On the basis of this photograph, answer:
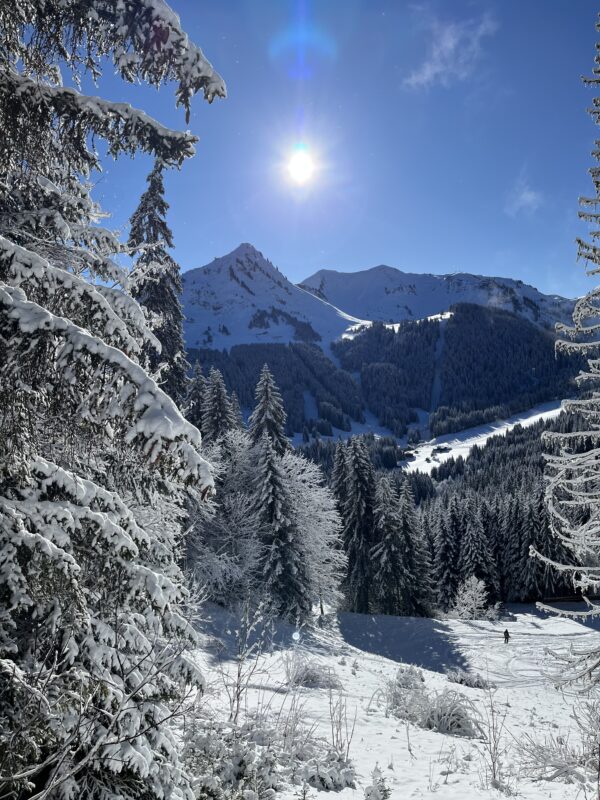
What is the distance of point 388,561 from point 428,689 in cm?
2441

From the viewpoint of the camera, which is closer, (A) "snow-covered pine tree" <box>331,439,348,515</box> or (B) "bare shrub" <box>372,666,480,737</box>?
(B) "bare shrub" <box>372,666,480,737</box>

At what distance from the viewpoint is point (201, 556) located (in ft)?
75.0

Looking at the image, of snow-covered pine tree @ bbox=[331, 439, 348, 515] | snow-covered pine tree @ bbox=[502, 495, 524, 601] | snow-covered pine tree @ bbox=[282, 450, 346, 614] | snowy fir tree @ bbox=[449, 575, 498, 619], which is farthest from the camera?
snow-covered pine tree @ bbox=[502, 495, 524, 601]

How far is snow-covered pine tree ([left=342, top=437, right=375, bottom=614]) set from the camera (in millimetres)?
40688

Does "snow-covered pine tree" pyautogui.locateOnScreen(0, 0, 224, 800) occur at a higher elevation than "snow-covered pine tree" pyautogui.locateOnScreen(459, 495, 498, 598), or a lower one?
higher

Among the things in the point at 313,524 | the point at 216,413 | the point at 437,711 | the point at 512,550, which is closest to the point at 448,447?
the point at 512,550

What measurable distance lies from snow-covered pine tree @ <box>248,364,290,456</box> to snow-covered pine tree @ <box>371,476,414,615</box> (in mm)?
12139

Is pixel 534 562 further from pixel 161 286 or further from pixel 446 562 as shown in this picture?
pixel 161 286

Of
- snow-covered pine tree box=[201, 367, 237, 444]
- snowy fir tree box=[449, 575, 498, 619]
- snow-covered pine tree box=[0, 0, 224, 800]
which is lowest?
snowy fir tree box=[449, 575, 498, 619]

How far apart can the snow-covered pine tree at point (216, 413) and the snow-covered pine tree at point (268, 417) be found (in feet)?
5.83

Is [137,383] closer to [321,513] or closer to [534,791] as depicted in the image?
[534,791]

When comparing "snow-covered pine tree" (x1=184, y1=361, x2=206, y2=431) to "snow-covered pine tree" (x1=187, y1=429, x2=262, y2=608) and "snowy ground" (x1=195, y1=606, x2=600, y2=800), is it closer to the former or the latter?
"snow-covered pine tree" (x1=187, y1=429, x2=262, y2=608)

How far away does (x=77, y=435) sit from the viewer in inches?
144

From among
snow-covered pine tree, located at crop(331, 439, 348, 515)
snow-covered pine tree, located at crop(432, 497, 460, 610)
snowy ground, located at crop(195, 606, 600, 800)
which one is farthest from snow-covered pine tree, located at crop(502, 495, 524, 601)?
snow-covered pine tree, located at crop(331, 439, 348, 515)
